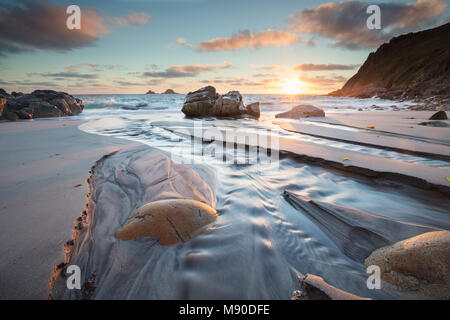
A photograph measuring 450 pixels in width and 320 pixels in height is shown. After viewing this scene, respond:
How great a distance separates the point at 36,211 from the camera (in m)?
1.80

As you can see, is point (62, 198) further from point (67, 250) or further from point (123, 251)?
point (123, 251)

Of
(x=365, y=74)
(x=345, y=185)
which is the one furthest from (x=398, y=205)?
(x=365, y=74)

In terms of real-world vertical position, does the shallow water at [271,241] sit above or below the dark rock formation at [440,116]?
below

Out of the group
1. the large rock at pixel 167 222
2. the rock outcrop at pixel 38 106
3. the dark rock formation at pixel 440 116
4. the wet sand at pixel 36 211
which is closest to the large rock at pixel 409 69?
the dark rock formation at pixel 440 116

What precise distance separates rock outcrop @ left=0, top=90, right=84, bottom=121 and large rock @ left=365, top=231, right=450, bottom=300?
631 inches

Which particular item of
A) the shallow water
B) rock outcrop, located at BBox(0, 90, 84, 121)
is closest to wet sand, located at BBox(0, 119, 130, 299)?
the shallow water

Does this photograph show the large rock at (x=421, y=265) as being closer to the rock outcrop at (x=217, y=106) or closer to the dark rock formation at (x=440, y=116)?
the dark rock formation at (x=440, y=116)

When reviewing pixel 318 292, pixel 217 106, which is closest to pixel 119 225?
pixel 318 292

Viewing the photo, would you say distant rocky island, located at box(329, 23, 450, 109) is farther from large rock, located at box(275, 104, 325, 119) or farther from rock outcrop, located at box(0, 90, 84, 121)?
rock outcrop, located at box(0, 90, 84, 121)

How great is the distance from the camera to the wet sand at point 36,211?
3.83 ft

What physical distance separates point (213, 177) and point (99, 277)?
186 centimetres

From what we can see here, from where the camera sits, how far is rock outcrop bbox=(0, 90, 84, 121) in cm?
1063

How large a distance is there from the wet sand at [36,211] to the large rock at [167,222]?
1.58ft
